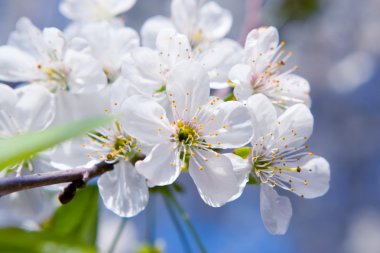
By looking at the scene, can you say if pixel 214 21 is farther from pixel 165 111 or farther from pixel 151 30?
pixel 165 111

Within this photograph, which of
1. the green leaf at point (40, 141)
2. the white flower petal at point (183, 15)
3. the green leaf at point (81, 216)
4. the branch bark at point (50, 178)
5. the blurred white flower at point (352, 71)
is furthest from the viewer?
the blurred white flower at point (352, 71)

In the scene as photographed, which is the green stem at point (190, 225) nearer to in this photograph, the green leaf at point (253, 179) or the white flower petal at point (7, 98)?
the green leaf at point (253, 179)

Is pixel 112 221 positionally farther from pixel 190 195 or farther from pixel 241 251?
pixel 241 251

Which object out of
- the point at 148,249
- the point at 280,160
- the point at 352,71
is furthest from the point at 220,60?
the point at 352,71

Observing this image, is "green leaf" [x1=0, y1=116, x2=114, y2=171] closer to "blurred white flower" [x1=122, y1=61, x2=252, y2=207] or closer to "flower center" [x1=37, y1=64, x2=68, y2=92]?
"blurred white flower" [x1=122, y1=61, x2=252, y2=207]

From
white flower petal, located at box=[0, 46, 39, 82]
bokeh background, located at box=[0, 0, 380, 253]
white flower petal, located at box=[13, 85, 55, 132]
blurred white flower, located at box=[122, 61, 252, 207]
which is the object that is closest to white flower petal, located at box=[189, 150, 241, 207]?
blurred white flower, located at box=[122, 61, 252, 207]

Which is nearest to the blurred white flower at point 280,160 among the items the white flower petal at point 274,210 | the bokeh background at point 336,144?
the white flower petal at point 274,210
